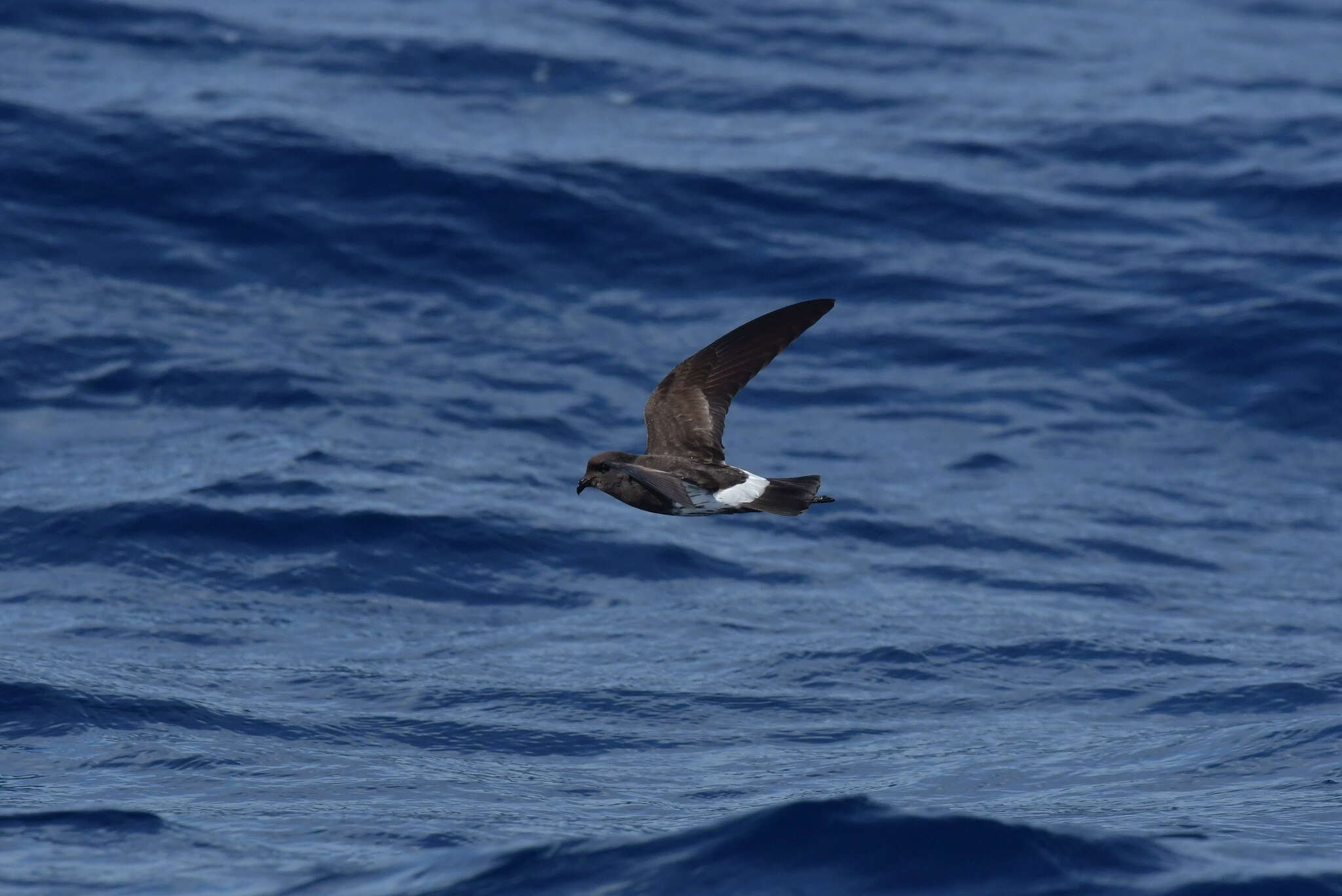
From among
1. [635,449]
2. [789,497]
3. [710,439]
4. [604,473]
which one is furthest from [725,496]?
[635,449]

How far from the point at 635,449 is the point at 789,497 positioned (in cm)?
679

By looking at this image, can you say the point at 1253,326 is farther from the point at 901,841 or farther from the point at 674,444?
the point at 901,841

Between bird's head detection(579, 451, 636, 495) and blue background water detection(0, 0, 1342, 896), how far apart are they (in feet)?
5.91

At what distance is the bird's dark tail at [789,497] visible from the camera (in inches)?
335

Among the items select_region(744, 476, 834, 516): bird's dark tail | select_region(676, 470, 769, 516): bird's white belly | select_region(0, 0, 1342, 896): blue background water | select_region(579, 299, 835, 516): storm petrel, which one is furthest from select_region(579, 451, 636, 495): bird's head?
select_region(0, 0, 1342, 896): blue background water

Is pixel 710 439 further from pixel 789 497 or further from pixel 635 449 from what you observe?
pixel 635 449

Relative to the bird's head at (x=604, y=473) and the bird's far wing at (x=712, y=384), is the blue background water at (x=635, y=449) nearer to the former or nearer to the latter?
the bird's head at (x=604, y=473)

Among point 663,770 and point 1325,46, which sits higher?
point 1325,46

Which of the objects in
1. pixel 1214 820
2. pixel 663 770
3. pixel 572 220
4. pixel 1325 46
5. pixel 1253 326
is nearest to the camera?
pixel 1214 820

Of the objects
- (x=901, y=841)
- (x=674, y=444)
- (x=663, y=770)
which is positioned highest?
(x=674, y=444)

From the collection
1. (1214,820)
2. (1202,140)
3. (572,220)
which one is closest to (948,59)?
(1202,140)

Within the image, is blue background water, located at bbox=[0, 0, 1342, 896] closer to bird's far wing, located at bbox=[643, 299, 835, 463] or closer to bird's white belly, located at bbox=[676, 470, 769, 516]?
bird's white belly, located at bbox=[676, 470, 769, 516]

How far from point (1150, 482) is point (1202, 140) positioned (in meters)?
7.85

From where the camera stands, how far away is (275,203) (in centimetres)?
1802
